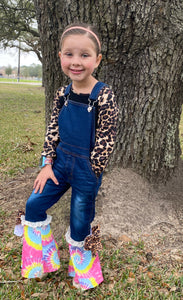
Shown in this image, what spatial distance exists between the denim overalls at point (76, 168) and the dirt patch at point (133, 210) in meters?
0.88

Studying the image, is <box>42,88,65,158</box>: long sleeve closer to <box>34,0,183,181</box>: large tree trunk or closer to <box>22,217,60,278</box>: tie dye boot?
<box>22,217,60,278</box>: tie dye boot

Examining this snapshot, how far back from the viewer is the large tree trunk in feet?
8.18

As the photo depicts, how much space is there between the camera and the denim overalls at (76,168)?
1.78m

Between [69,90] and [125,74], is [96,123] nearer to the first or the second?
[69,90]

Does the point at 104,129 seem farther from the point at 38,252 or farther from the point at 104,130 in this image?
the point at 38,252

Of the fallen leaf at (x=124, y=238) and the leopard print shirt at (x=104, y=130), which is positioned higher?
the leopard print shirt at (x=104, y=130)

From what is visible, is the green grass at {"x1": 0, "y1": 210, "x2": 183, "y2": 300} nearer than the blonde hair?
No

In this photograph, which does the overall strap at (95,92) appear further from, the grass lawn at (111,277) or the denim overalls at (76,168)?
the grass lawn at (111,277)

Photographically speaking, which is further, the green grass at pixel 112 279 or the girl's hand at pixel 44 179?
the green grass at pixel 112 279

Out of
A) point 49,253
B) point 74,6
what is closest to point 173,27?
point 74,6

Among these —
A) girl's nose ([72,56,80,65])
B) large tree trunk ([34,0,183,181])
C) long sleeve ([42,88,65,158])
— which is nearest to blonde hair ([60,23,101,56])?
girl's nose ([72,56,80,65])

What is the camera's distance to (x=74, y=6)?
248cm

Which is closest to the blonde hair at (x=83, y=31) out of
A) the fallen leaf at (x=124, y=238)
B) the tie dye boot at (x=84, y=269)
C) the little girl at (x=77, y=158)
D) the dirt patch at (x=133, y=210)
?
the little girl at (x=77, y=158)

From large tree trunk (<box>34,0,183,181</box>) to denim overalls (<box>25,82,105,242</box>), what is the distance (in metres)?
1.02
